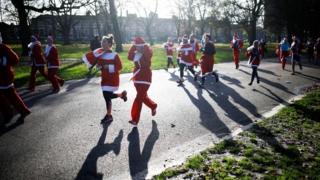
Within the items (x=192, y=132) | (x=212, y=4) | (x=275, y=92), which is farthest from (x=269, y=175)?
(x=212, y=4)

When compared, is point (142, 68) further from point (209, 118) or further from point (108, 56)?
point (209, 118)

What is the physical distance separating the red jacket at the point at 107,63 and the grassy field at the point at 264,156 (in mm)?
3146

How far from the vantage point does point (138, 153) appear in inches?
243

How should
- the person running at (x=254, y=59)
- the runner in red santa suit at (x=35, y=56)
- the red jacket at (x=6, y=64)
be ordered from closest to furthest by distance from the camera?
the red jacket at (x=6, y=64), the runner in red santa suit at (x=35, y=56), the person running at (x=254, y=59)

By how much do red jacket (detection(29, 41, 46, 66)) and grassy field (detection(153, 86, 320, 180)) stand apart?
27.6 feet

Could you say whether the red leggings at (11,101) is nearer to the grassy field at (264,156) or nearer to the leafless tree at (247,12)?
the grassy field at (264,156)

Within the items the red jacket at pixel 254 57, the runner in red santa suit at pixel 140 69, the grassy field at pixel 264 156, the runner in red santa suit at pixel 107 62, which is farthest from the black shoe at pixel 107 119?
the red jacket at pixel 254 57

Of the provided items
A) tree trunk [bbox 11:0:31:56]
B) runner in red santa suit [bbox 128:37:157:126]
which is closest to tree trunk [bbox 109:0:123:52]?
tree trunk [bbox 11:0:31:56]

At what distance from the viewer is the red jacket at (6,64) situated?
27.2 ft

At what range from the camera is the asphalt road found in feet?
18.3

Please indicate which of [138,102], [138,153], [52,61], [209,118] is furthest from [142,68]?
[52,61]

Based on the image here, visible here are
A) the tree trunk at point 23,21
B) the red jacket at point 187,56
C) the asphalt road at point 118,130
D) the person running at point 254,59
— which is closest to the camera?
the asphalt road at point 118,130

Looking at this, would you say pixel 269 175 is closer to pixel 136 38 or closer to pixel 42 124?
→ pixel 136 38

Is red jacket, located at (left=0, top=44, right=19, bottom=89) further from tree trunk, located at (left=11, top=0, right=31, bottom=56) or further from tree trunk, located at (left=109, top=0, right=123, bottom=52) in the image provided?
tree trunk, located at (left=109, top=0, right=123, bottom=52)
